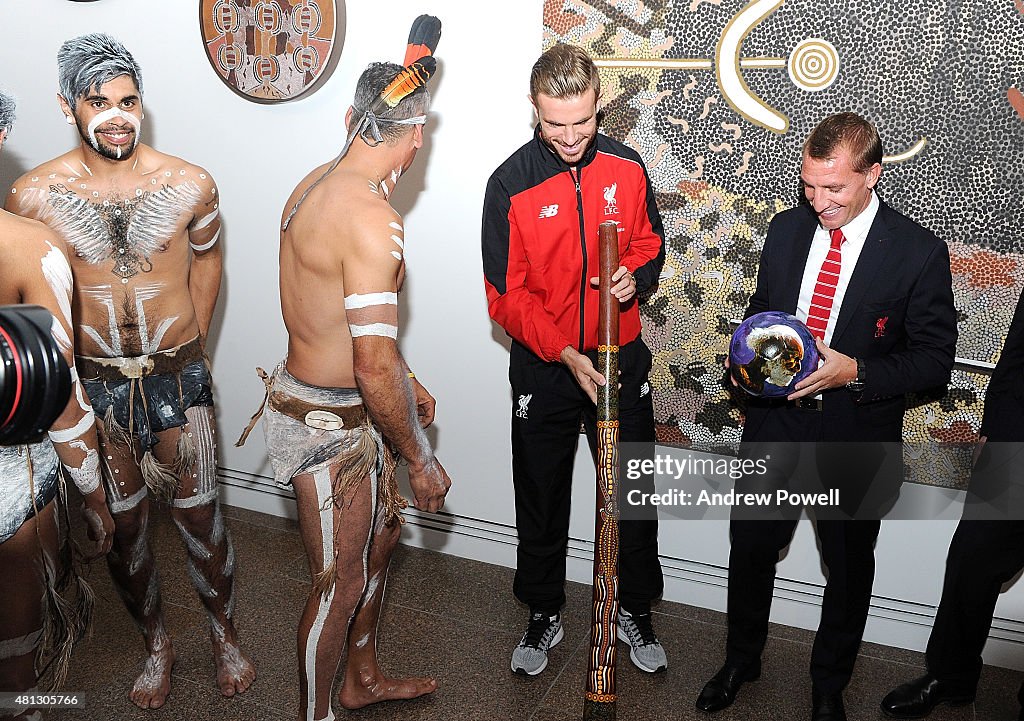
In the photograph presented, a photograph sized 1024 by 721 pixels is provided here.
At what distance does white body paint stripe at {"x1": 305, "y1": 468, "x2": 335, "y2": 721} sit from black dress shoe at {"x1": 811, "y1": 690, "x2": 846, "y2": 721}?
1397 mm

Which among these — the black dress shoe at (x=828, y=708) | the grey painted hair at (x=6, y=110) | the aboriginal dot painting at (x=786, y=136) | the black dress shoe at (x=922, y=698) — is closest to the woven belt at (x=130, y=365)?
the grey painted hair at (x=6, y=110)

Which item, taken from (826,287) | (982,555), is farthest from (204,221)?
(982,555)

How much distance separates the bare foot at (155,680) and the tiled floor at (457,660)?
0.10ft

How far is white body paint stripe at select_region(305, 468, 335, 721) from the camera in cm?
220

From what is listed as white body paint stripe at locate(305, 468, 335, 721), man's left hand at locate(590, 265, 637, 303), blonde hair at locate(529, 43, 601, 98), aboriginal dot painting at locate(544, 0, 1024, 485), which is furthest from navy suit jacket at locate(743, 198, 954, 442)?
white body paint stripe at locate(305, 468, 335, 721)

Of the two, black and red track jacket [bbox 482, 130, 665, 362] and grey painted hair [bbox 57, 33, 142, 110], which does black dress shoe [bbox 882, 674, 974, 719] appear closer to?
black and red track jacket [bbox 482, 130, 665, 362]

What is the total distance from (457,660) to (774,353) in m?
1.42

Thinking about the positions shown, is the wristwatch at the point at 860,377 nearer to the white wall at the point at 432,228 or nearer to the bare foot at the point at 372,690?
the white wall at the point at 432,228

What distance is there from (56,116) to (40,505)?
254cm

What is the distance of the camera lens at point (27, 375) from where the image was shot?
124 centimetres

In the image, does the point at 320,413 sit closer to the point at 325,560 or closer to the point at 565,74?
the point at 325,560

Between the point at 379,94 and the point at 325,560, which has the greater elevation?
the point at 379,94

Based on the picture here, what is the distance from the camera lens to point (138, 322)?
2516 mm

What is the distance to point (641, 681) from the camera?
2725 millimetres
